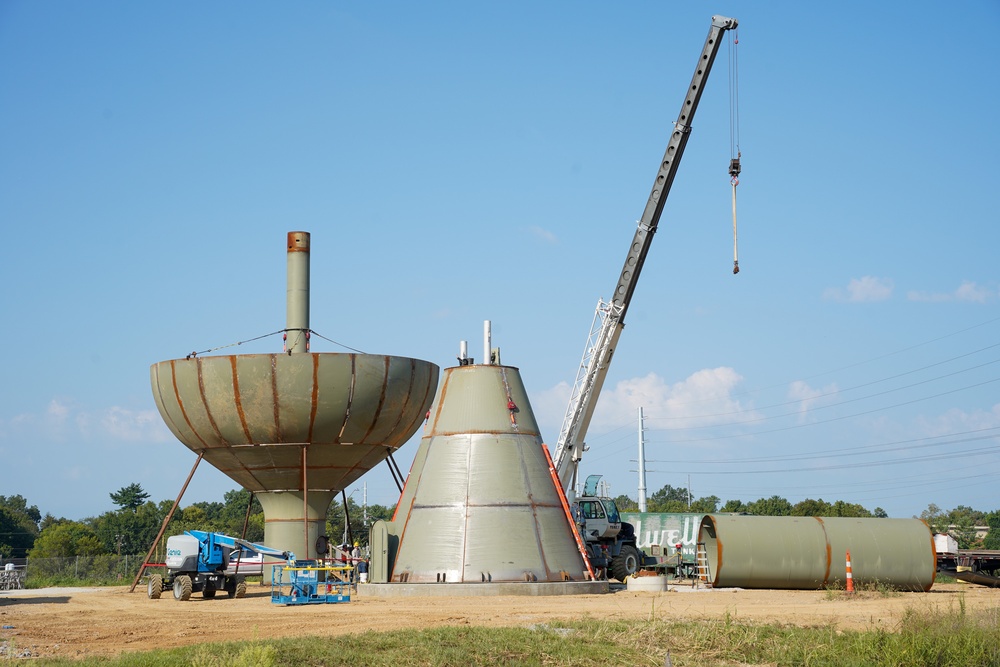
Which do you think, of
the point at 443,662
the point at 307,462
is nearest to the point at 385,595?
the point at 307,462

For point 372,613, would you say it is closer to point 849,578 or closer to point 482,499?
point 482,499

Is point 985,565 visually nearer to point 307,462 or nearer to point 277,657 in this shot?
point 307,462

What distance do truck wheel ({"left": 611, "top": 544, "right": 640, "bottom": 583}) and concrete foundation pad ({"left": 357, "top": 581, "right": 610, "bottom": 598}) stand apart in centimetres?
804

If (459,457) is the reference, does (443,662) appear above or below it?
below

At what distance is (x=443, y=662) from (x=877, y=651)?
6793mm

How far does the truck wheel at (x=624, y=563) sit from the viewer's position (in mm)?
38000

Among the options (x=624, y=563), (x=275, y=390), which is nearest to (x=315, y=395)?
(x=275, y=390)

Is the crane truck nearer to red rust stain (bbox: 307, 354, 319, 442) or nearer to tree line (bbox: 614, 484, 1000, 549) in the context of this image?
red rust stain (bbox: 307, 354, 319, 442)

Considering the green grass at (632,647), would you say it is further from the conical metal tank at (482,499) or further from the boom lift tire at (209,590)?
the boom lift tire at (209,590)

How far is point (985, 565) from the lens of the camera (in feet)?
136

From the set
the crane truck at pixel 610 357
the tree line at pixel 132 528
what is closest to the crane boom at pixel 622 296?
the crane truck at pixel 610 357

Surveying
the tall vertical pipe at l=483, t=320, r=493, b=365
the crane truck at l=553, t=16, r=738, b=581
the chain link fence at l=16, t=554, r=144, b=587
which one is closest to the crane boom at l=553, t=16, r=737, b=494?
the crane truck at l=553, t=16, r=738, b=581

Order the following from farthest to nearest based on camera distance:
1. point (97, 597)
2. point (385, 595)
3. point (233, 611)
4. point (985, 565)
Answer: point (985, 565) → point (97, 597) → point (385, 595) → point (233, 611)

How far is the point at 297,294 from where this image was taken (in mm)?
37312
